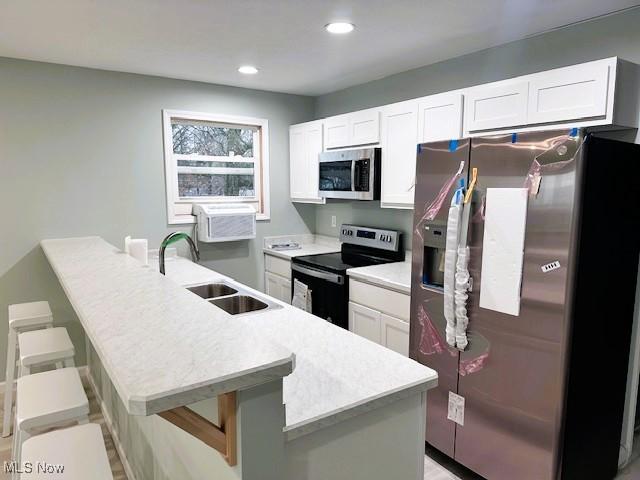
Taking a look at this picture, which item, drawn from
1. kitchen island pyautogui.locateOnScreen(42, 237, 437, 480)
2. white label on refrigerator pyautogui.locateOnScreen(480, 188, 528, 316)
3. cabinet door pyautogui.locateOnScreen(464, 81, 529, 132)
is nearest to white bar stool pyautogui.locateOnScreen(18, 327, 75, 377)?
kitchen island pyautogui.locateOnScreen(42, 237, 437, 480)

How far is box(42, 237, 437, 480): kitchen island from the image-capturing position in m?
0.84

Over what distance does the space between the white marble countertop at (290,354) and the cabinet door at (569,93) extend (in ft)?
5.01

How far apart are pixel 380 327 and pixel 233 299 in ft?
3.48

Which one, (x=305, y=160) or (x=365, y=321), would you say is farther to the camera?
(x=305, y=160)

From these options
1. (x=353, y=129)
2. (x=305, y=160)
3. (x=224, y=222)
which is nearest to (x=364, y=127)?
(x=353, y=129)

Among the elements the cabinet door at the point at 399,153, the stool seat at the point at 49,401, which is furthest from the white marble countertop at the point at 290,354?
the cabinet door at the point at 399,153

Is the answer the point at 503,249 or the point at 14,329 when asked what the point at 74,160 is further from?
the point at 503,249

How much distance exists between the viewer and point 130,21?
2.34 metres

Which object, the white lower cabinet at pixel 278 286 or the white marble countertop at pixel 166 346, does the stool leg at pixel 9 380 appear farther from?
the white lower cabinet at pixel 278 286

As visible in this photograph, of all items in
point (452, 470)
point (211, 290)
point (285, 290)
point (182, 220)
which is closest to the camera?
point (452, 470)

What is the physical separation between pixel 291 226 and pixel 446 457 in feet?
8.67

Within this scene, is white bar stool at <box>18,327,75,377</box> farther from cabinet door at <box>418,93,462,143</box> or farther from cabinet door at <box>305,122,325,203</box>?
cabinet door at <box>418,93,462,143</box>

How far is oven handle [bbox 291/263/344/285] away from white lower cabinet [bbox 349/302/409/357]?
201 millimetres

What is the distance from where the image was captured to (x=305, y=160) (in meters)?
4.14
